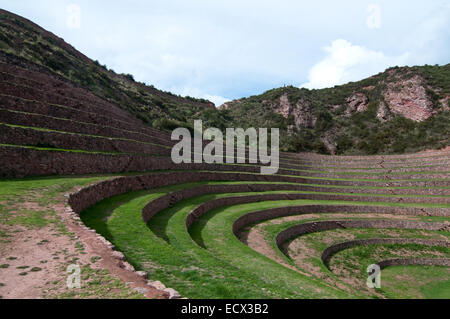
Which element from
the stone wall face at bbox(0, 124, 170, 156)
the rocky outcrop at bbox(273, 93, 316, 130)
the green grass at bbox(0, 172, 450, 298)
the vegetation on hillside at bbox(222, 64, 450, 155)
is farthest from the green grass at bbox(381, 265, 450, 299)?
the rocky outcrop at bbox(273, 93, 316, 130)

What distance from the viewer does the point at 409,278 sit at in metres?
14.0

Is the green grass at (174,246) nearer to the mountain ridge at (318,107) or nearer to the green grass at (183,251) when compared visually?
the green grass at (183,251)

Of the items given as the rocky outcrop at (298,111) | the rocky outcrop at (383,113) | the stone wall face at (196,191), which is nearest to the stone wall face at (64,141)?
the stone wall face at (196,191)

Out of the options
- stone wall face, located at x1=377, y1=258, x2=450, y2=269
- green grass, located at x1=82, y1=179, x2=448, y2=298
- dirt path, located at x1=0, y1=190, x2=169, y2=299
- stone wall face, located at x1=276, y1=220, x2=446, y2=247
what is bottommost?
stone wall face, located at x1=377, y1=258, x2=450, y2=269

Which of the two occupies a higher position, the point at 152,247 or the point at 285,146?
the point at 285,146

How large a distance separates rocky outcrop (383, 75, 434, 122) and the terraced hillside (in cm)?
2240

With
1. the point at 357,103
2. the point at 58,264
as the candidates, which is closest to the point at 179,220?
the point at 58,264

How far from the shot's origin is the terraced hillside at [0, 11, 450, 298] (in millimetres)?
5350

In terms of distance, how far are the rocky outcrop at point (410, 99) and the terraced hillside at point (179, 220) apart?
73.5ft

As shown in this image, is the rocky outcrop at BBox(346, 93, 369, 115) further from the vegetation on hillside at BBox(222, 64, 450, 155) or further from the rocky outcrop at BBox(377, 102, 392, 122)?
the rocky outcrop at BBox(377, 102, 392, 122)

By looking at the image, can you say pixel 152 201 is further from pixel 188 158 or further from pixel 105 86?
pixel 105 86
